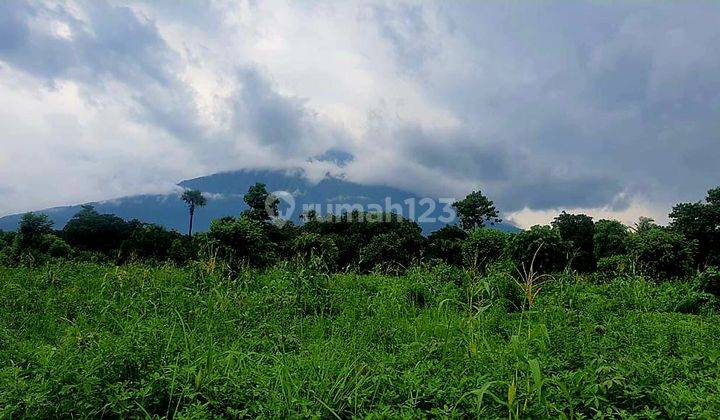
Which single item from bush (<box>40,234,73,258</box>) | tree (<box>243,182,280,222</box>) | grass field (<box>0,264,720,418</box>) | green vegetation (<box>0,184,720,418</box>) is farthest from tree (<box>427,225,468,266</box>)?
grass field (<box>0,264,720,418</box>)

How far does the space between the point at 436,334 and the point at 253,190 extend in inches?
1051

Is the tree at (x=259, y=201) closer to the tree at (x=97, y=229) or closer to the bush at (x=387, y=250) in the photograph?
the bush at (x=387, y=250)

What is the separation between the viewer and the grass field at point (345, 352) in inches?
117

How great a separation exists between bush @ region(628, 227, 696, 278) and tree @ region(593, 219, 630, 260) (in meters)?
14.3

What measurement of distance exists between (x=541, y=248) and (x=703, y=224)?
601 inches

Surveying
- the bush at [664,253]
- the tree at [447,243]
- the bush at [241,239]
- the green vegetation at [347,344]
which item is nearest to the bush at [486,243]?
the bush at [664,253]

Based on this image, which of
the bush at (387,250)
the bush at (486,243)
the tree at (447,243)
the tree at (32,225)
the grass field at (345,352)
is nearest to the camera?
the grass field at (345,352)

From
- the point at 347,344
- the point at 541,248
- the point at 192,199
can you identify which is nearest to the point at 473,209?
the point at 541,248

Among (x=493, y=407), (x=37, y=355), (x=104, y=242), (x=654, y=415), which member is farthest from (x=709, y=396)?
(x=104, y=242)

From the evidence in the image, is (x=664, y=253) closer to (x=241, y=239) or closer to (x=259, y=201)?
(x=241, y=239)

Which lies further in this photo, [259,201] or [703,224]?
[259,201]

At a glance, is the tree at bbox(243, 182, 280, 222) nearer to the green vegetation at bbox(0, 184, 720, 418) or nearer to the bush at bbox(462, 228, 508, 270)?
the bush at bbox(462, 228, 508, 270)

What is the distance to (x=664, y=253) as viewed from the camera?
45.3 feet

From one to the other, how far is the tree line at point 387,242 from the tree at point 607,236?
0.06m
